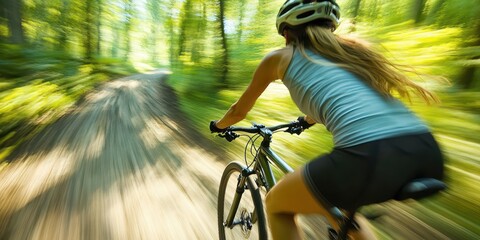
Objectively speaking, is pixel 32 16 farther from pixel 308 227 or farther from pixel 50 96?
pixel 308 227

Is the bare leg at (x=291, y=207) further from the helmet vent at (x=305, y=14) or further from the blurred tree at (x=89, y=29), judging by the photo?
the blurred tree at (x=89, y=29)

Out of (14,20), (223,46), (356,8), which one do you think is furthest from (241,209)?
(14,20)

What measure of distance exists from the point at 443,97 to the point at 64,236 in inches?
203

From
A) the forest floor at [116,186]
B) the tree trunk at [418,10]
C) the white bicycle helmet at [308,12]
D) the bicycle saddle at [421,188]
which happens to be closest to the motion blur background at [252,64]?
the tree trunk at [418,10]

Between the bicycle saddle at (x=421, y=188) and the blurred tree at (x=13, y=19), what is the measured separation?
1505 cm

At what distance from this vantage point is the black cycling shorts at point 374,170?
135 centimetres

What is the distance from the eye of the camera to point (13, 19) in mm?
12492

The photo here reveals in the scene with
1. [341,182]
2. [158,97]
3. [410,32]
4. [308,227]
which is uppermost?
[410,32]

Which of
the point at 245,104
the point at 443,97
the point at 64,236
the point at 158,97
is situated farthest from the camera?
the point at 158,97

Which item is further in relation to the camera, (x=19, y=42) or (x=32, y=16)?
(x=32, y=16)

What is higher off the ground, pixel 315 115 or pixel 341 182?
pixel 315 115

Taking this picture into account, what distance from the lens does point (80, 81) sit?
49.6ft

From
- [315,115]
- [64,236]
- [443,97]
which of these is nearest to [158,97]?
[64,236]

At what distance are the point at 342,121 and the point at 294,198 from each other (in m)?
0.45
